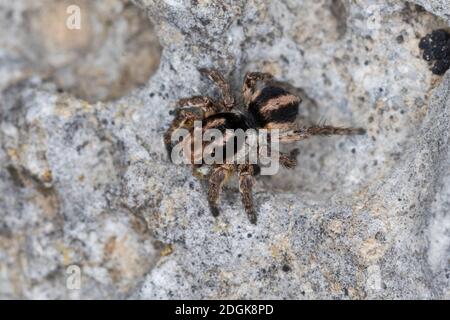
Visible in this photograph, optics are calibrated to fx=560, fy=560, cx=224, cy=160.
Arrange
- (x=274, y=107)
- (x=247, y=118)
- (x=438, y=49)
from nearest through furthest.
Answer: (x=438, y=49) → (x=274, y=107) → (x=247, y=118)

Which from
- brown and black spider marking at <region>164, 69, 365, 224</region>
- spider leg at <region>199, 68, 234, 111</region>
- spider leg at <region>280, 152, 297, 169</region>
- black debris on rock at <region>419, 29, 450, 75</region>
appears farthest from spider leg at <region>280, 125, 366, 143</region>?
black debris on rock at <region>419, 29, 450, 75</region>

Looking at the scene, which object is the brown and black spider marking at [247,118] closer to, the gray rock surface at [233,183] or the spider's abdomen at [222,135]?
the spider's abdomen at [222,135]

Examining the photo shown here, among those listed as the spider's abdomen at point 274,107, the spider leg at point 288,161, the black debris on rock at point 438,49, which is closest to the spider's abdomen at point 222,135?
the spider's abdomen at point 274,107

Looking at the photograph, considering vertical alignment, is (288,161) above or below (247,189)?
above

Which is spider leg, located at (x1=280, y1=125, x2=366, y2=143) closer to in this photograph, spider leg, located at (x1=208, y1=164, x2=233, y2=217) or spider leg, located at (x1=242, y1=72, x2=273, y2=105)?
spider leg, located at (x1=242, y1=72, x2=273, y2=105)

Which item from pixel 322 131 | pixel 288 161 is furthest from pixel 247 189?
pixel 322 131

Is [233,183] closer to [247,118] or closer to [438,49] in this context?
[247,118]

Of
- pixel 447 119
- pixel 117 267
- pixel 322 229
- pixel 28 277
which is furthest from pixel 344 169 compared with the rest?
pixel 28 277

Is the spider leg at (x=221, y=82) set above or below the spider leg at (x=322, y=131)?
above
